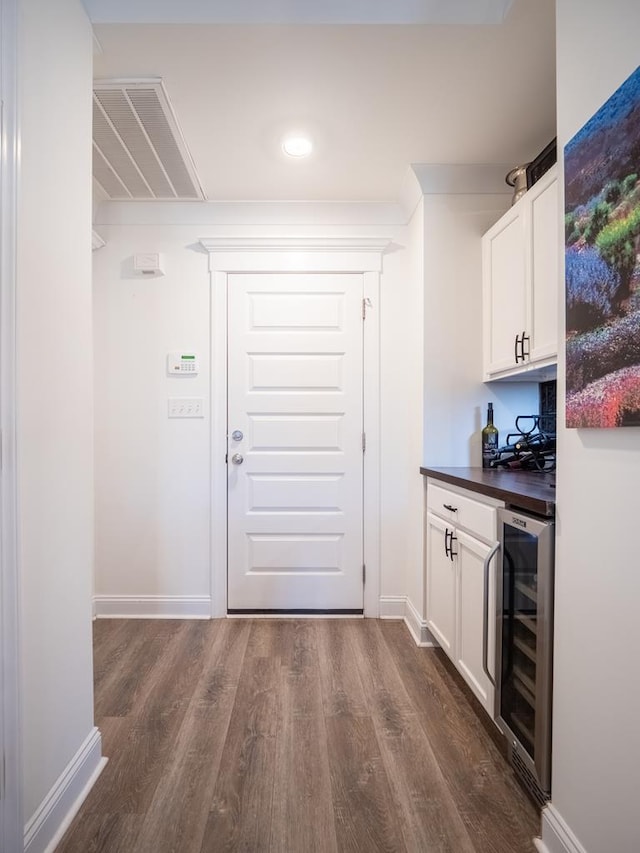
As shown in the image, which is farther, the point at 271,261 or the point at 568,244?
the point at 271,261

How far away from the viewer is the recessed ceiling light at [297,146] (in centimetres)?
211

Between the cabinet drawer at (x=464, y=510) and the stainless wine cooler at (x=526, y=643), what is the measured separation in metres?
0.09

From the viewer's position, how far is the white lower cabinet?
1.61m

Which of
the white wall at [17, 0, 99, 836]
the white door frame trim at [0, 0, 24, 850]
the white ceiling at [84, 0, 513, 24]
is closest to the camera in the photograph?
the white door frame trim at [0, 0, 24, 850]

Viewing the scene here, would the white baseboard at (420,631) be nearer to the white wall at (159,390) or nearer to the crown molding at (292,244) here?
the white wall at (159,390)

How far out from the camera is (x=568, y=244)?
1.13 meters

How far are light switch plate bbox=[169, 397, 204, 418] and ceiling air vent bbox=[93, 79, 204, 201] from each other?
3.93 feet

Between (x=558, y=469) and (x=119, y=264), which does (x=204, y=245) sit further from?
(x=558, y=469)

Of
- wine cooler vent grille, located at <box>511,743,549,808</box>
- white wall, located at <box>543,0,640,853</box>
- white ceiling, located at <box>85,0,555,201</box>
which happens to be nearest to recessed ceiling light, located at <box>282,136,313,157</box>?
white ceiling, located at <box>85,0,555,201</box>

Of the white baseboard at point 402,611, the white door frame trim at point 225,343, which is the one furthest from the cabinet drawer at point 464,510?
the white baseboard at point 402,611

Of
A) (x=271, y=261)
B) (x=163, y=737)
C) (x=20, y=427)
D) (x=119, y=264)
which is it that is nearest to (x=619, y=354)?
(x=20, y=427)

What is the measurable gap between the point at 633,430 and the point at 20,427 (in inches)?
55.2

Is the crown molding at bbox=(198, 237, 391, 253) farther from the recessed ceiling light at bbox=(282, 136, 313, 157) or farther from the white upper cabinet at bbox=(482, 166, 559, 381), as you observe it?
the white upper cabinet at bbox=(482, 166, 559, 381)

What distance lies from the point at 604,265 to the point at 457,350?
1427mm
